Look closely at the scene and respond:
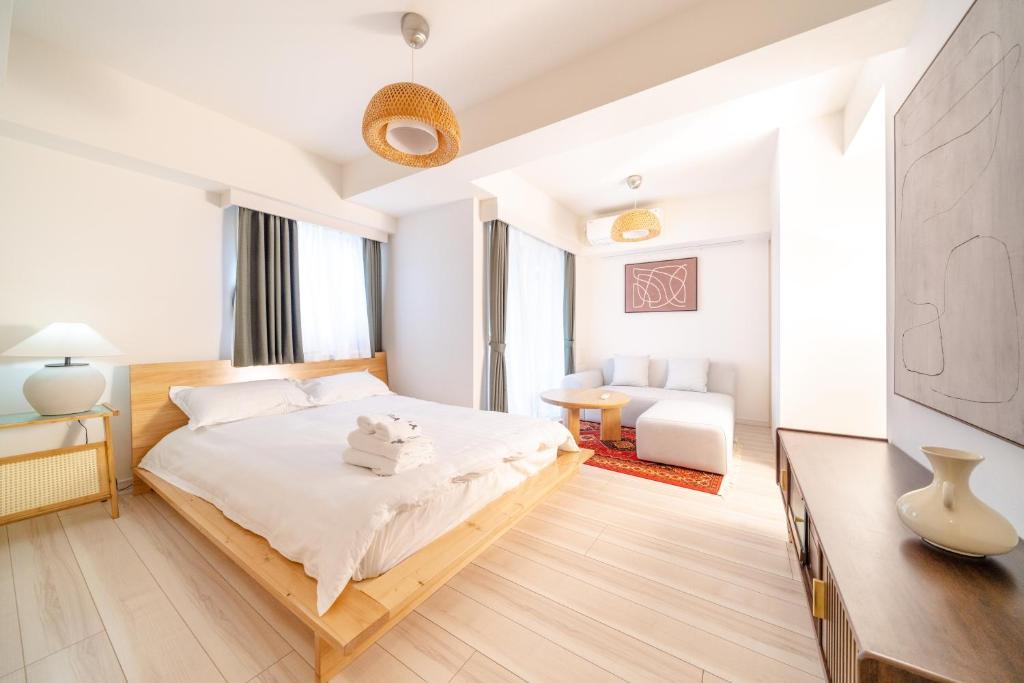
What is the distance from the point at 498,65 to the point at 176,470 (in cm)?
302

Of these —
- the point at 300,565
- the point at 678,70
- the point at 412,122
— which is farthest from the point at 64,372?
the point at 678,70

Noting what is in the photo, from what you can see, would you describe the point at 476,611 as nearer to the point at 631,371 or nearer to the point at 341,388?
the point at 341,388

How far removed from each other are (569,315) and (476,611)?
3.93m

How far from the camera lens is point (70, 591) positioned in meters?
1.55

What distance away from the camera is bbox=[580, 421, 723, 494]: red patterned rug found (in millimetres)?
2676

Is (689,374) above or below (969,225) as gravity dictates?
below

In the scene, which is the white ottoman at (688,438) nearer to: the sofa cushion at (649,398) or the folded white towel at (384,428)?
the sofa cushion at (649,398)

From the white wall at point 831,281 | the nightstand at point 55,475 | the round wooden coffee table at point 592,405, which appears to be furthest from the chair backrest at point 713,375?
the nightstand at point 55,475

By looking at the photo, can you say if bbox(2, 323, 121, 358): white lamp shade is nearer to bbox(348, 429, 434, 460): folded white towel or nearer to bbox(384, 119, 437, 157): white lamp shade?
bbox(348, 429, 434, 460): folded white towel

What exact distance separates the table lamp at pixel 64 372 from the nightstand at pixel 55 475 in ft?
0.23

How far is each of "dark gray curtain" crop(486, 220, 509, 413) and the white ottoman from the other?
52.6 inches

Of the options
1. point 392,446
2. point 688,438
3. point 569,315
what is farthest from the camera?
point 569,315

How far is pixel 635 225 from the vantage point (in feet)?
11.7

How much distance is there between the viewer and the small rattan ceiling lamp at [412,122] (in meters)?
1.56
